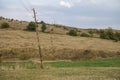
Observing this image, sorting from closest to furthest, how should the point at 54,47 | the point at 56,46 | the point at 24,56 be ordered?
the point at 24,56 → the point at 54,47 → the point at 56,46

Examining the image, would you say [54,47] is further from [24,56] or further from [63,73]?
[63,73]

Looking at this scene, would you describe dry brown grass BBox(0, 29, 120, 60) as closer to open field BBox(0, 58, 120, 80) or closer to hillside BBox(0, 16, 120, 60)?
hillside BBox(0, 16, 120, 60)

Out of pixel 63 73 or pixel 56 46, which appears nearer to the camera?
pixel 63 73

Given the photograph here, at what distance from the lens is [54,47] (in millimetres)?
72938

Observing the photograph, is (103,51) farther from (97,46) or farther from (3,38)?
(3,38)

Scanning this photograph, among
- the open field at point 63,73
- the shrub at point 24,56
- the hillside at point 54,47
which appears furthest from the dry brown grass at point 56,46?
the open field at point 63,73

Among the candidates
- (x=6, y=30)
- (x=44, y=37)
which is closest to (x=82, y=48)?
(x=44, y=37)

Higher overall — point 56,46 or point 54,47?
point 56,46

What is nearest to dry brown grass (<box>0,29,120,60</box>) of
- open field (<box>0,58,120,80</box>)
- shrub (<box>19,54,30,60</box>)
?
shrub (<box>19,54,30,60</box>)

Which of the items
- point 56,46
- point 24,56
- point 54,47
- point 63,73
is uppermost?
point 63,73

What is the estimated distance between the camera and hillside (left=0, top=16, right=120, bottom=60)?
69206 mm

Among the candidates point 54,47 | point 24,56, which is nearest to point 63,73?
point 24,56

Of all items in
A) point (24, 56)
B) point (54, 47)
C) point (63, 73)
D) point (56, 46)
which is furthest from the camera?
point (56, 46)

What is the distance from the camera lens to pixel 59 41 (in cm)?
7956
